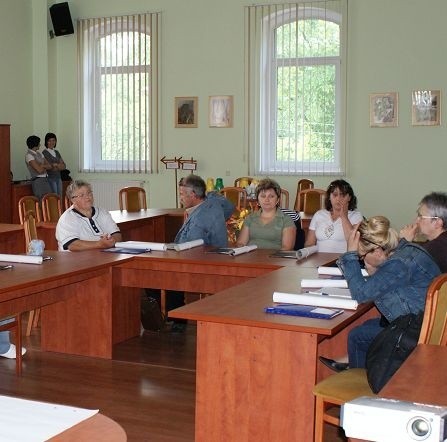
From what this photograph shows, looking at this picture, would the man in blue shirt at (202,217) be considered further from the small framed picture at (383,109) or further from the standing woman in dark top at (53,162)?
the standing woman in dark top at (53,162)

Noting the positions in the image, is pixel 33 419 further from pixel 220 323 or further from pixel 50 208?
pixel 50 208

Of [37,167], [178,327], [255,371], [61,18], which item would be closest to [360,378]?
[255,371]

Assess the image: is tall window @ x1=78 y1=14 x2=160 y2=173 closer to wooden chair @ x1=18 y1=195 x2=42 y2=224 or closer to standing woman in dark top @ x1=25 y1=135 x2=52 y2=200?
standing woman in dark top @ x1=25 y1=135 x2=52 y2=200

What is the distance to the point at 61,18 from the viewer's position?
11.6 metres

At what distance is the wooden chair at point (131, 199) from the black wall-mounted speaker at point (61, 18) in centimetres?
398

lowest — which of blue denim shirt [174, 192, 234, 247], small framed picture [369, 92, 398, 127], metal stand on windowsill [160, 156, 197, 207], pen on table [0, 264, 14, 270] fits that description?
pen on table [0, 264, 14, 270]

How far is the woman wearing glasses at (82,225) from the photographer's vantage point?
549 centimetres

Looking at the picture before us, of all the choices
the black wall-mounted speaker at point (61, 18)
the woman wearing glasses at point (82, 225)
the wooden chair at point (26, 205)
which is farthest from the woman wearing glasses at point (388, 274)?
the black wall-mounted speaker at point (61, 18)

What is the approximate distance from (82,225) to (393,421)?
444cm

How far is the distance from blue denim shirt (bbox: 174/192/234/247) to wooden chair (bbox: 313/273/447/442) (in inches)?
100

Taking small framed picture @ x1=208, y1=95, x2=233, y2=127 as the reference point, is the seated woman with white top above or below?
below

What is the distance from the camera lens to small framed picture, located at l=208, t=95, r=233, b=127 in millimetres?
11012

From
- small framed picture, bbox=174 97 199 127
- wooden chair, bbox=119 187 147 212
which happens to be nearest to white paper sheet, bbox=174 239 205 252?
wooden chair, bbox=119 187 147 212

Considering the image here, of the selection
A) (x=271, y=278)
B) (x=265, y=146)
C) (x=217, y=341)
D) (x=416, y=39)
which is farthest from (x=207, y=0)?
(x=217, y=341)
